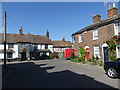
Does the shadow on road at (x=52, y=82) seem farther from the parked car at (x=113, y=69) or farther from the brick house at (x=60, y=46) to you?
the brick house at (x=60, y=46)

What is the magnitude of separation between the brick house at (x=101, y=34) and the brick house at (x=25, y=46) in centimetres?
1794

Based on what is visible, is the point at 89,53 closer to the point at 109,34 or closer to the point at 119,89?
the point at 109,34

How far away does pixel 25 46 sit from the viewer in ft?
109

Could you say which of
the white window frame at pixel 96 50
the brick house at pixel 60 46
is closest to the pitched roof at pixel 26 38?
the brick house at pixel 60 46

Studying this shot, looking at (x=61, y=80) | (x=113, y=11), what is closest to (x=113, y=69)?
(x=61, y=80)


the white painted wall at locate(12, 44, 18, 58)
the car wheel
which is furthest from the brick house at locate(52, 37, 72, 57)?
A: the car wheel

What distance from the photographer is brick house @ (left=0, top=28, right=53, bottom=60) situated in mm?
32531

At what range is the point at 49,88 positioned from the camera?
236 inches

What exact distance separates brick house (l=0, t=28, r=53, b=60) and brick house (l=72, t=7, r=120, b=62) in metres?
17.9

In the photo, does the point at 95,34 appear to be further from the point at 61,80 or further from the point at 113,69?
the point at 61,80

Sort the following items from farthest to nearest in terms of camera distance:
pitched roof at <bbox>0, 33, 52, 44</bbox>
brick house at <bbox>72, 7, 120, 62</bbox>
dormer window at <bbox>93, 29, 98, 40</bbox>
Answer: pitched roof at <bbox>0, 33, 52, 44</bbox> < dormer window at <bbox>93, 29, 98, 40</bbox> < brick house at <bbox>72, 7, 120, 62</bbox>

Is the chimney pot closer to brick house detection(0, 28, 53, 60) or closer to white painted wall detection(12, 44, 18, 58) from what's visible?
brick house detection(0, 28, 53, 60)

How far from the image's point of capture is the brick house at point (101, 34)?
14316 mm

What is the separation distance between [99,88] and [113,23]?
11183 millimetres
